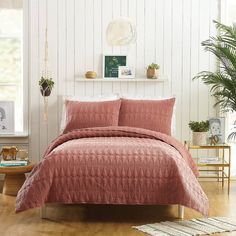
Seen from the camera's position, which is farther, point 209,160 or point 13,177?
point 209,160

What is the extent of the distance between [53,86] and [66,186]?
241cm

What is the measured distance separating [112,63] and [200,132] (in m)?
1.30

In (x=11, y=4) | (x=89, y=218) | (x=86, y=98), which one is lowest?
Answer: (x=89, y=218)

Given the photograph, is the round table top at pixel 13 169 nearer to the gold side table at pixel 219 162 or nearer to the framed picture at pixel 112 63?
the framed picture at pixel 112 63

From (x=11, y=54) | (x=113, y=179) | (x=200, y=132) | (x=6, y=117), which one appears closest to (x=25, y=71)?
(x=11, y=54)

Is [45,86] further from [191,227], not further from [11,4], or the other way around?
[191,227]

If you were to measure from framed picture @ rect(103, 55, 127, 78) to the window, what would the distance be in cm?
98

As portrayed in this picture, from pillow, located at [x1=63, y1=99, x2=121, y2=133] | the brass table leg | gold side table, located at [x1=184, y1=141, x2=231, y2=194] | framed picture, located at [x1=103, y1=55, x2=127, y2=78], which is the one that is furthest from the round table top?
gold side table, located at [x1=184, y1=141, x2=231, y2=194]

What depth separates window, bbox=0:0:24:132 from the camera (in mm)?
7129

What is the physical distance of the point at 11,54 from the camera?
23.6 feet

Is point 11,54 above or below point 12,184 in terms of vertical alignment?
above

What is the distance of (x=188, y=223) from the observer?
16.2 feet

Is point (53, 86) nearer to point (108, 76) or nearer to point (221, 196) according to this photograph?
point (108, 76)

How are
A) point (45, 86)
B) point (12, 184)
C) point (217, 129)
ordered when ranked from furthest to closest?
point (45, 86), point (217, 129), point (12, 184)
